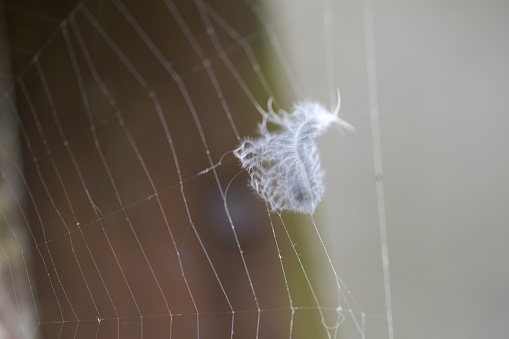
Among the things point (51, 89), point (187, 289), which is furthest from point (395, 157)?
point (51, 89)

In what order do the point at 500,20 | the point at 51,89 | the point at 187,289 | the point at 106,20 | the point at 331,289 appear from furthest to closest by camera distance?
the point at 51,89
the point at 106,20
the point at 187,289
the point at 331,289
the point at 500,20

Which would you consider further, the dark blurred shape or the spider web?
the dark blurred shape

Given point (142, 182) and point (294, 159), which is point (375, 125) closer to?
point (294, 159)

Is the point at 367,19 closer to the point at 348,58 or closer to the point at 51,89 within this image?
the point at 348,58

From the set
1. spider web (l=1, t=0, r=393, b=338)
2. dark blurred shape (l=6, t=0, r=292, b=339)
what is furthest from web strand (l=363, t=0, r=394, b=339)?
dark blurred shape (l=6, t=0, r=292, b=339)

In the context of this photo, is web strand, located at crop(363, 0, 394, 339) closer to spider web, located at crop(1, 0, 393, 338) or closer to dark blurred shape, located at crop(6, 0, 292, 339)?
spider web, located at crop(1, 0, 393, 338)
